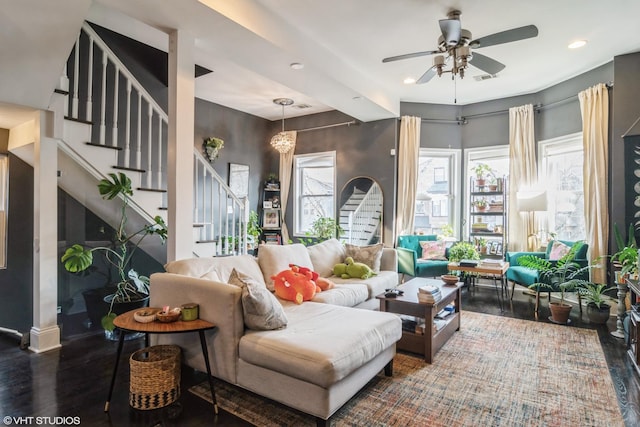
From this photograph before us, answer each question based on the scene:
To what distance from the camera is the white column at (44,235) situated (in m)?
3.10

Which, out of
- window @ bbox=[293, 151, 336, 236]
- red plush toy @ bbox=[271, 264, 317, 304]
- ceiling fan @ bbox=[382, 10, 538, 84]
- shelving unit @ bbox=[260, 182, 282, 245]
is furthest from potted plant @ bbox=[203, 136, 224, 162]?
ceiling fan @ bbox=[382, 10, 538, 84]

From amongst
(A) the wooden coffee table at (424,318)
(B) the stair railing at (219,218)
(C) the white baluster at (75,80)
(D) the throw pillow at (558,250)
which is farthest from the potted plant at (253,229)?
(D) the throw pillow at (558,250)

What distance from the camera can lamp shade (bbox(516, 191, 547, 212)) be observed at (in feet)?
16.1

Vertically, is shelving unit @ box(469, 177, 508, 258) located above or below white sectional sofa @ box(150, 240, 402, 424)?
above

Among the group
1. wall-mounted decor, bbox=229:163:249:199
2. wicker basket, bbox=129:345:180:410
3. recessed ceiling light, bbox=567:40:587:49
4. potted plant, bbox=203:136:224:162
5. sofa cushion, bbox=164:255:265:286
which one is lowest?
wicker basket, bbox=129:345:180:410

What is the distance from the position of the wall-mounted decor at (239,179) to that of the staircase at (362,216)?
5.98 feet

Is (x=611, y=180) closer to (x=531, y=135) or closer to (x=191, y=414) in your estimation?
(x=531, y=135)

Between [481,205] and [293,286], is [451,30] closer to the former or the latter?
[293,286]

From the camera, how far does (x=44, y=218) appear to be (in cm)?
314

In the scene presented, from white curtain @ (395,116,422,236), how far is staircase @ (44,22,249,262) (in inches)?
107

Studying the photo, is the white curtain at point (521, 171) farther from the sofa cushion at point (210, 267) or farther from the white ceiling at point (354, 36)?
the sofa cushion at point (210, 267)

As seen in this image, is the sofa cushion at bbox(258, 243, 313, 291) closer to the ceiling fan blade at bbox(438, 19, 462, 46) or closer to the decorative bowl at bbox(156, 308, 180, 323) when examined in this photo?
the decorative bowl at bbox(156, 308, 180, 323)

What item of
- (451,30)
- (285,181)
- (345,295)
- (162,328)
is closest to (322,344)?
(162,328)

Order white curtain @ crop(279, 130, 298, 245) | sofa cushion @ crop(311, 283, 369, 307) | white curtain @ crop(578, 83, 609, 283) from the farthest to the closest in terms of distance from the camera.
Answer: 1. white curtain @ crop(279, 130, 298, 245)
2. white curtain @ crop(578, 83, 609, 283)
3. sofa cushion @ crop(311, 283, 369, 307)
